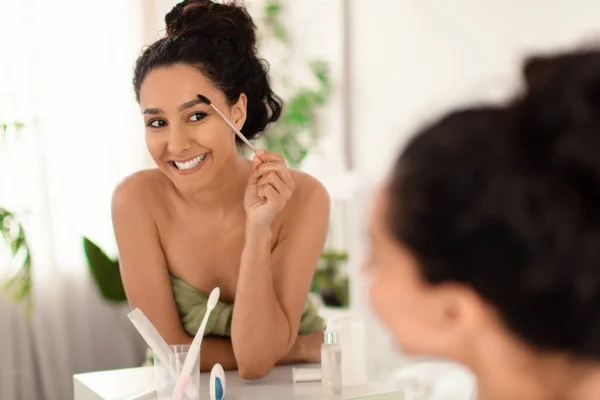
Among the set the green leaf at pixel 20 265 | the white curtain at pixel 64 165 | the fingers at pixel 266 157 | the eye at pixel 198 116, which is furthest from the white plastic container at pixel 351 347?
the white curtain at pixel 64 165

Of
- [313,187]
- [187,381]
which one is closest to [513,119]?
[187,381]

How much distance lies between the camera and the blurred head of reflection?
3.93 ft

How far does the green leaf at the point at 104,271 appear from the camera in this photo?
90.1 inches

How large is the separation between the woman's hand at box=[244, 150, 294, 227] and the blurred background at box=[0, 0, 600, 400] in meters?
1.04

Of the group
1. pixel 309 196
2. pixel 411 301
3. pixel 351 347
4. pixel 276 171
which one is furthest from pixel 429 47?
pixel 411 301

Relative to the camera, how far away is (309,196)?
4.33 feet

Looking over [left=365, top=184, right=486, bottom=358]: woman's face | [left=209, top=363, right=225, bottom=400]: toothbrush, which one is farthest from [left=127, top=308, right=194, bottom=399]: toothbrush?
[left=365, top=184, right=486, bottom=358]: woman's face

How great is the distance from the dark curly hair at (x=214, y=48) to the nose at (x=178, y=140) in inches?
4.1

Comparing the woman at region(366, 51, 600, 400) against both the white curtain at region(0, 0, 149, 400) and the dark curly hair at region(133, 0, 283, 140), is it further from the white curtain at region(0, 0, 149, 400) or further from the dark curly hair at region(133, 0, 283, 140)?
the white curtain at region(0, 0, 149, 400)

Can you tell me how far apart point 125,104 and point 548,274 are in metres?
2.35

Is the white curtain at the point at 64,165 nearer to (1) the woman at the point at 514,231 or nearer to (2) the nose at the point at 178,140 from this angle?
(2) the nose at the point at 178,140

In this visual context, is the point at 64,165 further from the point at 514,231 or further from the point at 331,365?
the point at 514,231

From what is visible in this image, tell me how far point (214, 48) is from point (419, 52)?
45.0 inches

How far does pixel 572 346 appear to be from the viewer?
48cm
